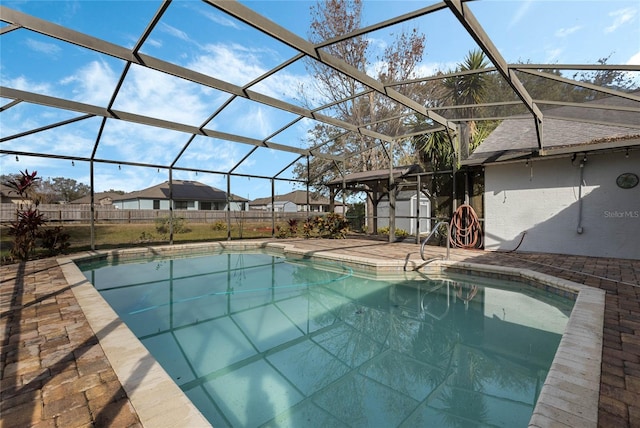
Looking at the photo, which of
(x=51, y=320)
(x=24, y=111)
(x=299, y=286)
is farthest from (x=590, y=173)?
(x=24, y=111)

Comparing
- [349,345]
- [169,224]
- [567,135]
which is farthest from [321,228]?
[349,345]

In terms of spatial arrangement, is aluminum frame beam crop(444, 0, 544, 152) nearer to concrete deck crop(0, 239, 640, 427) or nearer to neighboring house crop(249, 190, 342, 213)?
concrete deck crop(0, 239, 640, 427)

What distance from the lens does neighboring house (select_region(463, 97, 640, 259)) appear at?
21.7ft

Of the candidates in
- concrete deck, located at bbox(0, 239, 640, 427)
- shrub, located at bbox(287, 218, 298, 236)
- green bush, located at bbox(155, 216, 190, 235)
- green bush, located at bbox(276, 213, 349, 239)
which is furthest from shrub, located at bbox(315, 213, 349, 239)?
concrete deck, located at bbox(0, 239, 640, 427)

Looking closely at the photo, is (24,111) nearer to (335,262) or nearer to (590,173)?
(335,262)

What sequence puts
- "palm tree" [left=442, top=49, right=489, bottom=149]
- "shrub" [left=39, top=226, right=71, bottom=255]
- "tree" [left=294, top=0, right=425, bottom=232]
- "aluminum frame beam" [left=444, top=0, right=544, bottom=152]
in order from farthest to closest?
1. "tree" [left=294, top=0, right=425, bottom=232]
2. "palm tree" [left=442, top=49, right=489, bottom=149]
3. "shrub" [left=39, top=226, right=71, bottom=255]
4. "aluminum frame beam" [left=444, top=0, right=544, bottom=152]

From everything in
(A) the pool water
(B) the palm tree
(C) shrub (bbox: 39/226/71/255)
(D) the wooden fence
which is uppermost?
(B) the palm tree

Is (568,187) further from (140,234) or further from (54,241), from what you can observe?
(140,234)

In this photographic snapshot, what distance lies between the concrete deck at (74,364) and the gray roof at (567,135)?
362cm

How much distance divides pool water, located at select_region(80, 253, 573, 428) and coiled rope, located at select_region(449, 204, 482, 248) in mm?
3123

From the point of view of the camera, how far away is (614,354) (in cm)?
236

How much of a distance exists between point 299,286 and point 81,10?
6.75 meters

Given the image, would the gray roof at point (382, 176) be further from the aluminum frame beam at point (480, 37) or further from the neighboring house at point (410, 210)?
the aluminum frame beam at point (480, 37)

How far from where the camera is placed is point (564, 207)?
735cm
